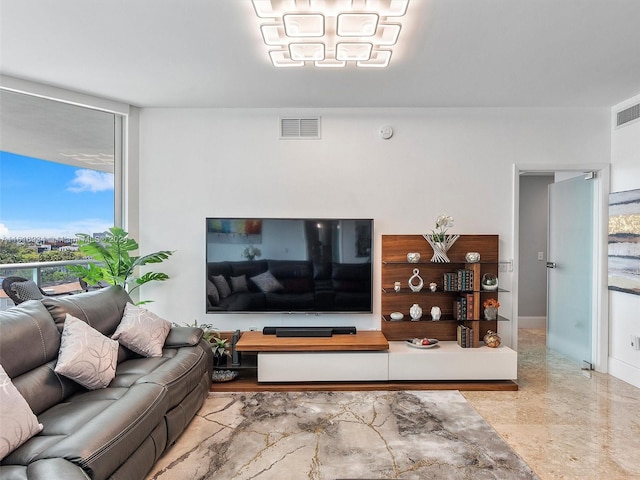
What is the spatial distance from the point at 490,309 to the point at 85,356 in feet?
10.9

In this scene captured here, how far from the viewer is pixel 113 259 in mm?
3369

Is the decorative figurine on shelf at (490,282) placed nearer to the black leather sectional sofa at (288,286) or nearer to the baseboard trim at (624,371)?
the black leather sectional sofa at (288,286)

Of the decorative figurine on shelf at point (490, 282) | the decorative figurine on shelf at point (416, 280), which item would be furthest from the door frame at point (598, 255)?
the decorative figurine on shelf at point (416, 280)

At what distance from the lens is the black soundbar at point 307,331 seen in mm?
3471

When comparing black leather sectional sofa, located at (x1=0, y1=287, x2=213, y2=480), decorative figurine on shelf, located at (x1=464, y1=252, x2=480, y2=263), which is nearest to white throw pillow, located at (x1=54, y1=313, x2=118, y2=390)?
black leather sectional sofa, located at (x1=0, y1=287, x2=213, y2=480)

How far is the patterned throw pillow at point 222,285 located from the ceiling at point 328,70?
1698 mm

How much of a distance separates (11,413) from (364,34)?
8.56 ft

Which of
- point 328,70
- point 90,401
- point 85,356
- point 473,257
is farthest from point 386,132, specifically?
point 90,401

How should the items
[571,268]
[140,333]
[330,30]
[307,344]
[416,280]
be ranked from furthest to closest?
[571,268] → [416,280] → [307,344] → [140,333] → [330,30]

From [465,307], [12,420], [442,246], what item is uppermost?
[442,246]

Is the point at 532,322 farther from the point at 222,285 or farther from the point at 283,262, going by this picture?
the point at 222,285

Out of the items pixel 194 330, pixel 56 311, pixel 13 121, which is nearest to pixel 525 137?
pixel 194 330

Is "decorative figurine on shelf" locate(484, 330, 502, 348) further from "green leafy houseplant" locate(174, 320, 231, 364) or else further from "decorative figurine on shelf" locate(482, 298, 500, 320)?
"green leafy houseplant" locate(174, 320, 231, 364)

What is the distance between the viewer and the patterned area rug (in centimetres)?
208
